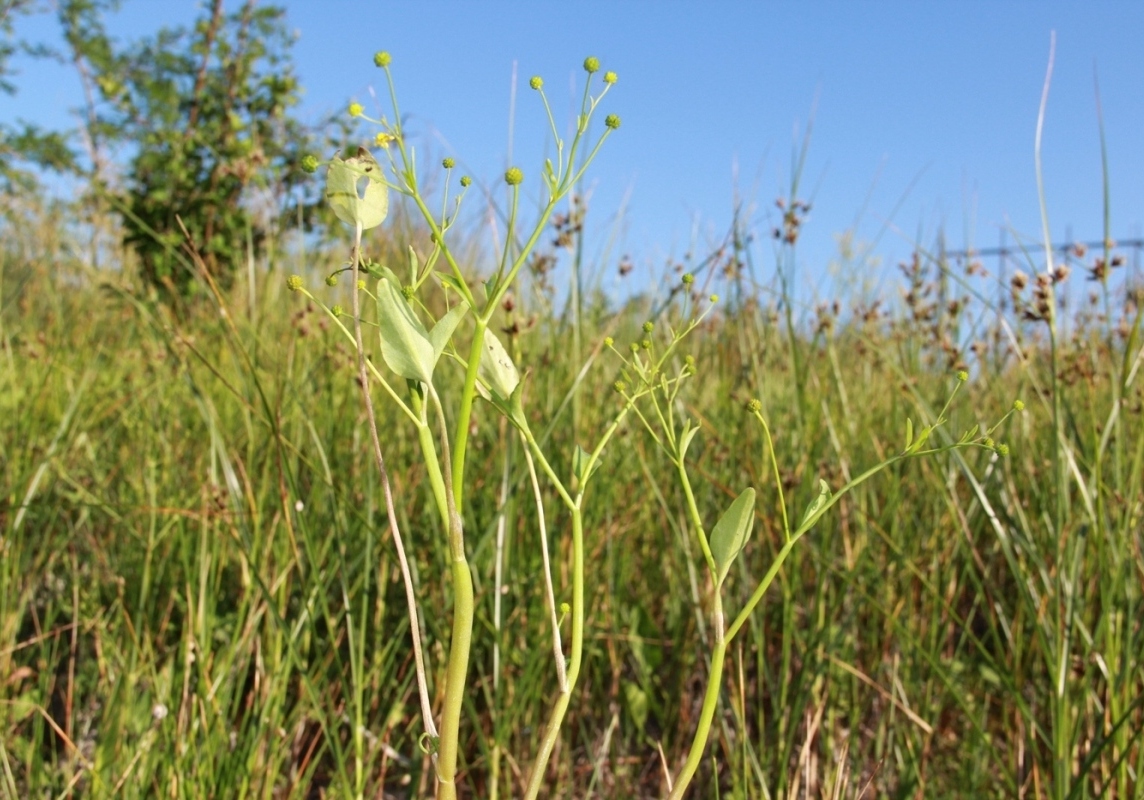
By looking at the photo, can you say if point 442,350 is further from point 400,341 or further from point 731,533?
point 731,533

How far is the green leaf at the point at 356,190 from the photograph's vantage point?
1.77 feet

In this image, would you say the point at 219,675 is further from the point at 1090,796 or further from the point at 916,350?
Answer: the point at 916,350

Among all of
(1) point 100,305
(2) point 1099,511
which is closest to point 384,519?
(2) point 1099,511

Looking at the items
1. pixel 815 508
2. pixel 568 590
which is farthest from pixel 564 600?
pixel 815 508

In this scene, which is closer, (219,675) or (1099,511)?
(1099,511)

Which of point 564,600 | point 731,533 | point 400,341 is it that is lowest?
point 564,600

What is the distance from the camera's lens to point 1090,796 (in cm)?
128

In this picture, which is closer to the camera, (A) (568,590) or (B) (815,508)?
(B) (815,508)

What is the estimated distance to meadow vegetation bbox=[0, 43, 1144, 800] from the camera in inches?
50.4

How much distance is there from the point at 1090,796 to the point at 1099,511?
16.3 inches

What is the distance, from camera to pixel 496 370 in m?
0.58

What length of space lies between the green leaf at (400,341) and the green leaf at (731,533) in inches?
7.6

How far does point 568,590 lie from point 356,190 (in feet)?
3.92

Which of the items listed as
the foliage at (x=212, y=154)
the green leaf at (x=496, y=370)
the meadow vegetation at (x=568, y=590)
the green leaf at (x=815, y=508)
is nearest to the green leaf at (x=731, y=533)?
the green leaf at (x=815, y=508)
